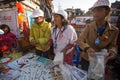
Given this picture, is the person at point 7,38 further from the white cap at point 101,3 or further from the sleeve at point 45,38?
the white cap at point 101,3

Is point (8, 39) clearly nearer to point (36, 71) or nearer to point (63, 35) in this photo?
point (63, 35)

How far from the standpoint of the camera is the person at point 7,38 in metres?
4.37

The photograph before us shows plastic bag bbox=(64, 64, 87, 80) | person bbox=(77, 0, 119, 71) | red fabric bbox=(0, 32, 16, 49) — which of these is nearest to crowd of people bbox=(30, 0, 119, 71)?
person bbox=(77, 0, 119, 71)

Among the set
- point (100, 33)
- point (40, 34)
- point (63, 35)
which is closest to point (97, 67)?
point (100, 33)

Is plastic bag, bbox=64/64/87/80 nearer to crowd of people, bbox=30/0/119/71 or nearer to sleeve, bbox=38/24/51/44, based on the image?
crowd of people, bbox=30/0/119/71

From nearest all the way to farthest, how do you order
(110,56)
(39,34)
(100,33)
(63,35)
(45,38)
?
(110,56) < (100,33) < (63,35) < (45,38) < (39,34)

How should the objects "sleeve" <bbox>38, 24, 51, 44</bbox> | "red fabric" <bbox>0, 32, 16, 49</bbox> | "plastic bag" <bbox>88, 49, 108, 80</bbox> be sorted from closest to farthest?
"plastic bag" <bbox>88, 49, 108, 80</bbox> → "sleeve" <bbox>38, 24, 51, 44</bbox> → "red fabric" <bbox>0, 32, 16, 49</bbox>

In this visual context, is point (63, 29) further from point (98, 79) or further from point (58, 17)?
point (98, 79)

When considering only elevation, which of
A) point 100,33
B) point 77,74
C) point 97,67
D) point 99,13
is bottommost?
point 77,74

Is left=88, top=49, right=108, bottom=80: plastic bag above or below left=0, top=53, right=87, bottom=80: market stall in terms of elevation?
above

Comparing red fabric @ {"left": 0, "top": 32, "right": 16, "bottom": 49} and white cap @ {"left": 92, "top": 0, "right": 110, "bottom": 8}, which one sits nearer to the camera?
white cap @ {"left": 92, "top": 0, "right": 110, "bottom": 8}

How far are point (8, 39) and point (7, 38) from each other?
0.04m

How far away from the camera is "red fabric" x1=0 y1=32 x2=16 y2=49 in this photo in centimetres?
435

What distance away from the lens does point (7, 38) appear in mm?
4469
